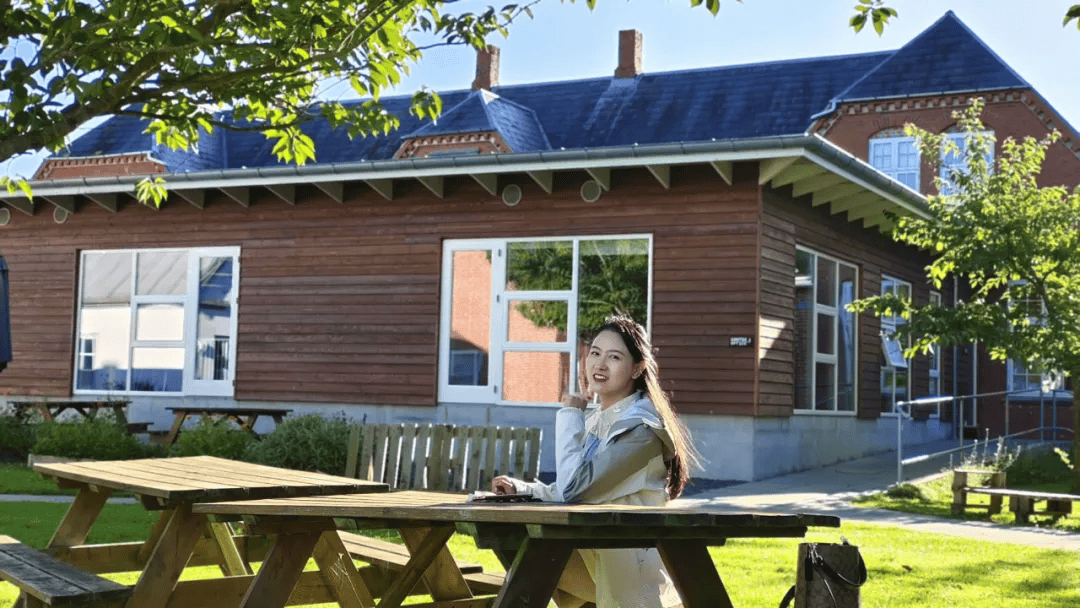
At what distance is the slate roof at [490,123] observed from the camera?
2555 cm

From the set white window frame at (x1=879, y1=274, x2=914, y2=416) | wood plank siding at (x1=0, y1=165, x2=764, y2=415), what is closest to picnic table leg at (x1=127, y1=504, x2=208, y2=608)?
wood plank siding at (x1=0, y1=165, x2=764, y2=415)

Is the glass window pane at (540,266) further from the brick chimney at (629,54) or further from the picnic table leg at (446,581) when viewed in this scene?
the brick chimney at (629,54)

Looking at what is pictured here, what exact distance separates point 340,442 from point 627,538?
10400 mm

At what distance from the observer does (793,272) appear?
15539 mm

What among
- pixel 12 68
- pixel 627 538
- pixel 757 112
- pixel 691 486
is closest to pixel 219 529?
pixel 12 68

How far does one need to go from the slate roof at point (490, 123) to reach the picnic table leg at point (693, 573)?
22415mm

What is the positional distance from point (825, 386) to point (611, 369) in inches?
528

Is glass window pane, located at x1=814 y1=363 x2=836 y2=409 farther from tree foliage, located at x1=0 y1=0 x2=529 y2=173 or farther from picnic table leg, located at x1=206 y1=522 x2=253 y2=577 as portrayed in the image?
picnic table leg, located at x1=206 y1=522 x2=253 y2=577

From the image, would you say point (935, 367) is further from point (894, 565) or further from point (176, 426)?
point (894, 565)

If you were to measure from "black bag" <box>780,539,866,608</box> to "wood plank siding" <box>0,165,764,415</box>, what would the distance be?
37.8ft

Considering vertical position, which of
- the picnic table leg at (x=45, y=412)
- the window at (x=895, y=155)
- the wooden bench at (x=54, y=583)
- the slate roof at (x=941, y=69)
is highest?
the slate roof at (x=941, y=69)

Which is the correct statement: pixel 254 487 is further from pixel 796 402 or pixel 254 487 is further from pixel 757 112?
pixel 757 112

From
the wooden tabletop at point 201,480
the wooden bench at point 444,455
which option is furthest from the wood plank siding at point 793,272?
the wooden tabletop at point 201,480

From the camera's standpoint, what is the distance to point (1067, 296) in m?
14.2
